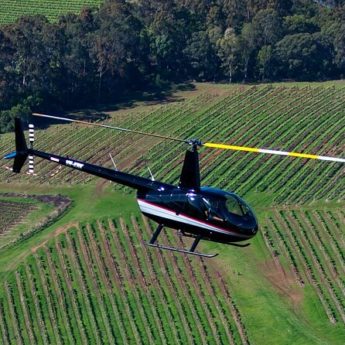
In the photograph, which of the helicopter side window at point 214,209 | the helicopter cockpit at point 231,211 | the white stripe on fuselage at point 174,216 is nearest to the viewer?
the helicopter cockpit at point 231,211

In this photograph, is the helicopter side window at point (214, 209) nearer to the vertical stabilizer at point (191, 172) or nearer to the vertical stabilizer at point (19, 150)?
the vertical stabilizer at point (191, 172)

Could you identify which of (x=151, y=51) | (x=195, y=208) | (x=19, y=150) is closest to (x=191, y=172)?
(x=195, y=208)

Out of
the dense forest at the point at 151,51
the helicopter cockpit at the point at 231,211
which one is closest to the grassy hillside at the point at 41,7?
the dense forest at the point at 151,51

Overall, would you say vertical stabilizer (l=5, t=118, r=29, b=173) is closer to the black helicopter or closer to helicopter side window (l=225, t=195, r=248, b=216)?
the black helicopter

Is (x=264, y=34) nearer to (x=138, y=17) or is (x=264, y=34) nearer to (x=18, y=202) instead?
(x=138, y=17)

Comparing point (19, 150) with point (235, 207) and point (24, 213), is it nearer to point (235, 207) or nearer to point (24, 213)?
point (235, 207)

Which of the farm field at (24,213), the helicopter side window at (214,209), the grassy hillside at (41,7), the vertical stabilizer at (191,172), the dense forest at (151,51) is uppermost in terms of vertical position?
the vertical stabilizer at (191,172)

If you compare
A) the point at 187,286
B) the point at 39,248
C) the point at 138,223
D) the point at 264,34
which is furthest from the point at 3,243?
the point at 264,34

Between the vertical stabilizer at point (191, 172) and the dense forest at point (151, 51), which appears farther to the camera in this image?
the dense forest at point (151, 51)
